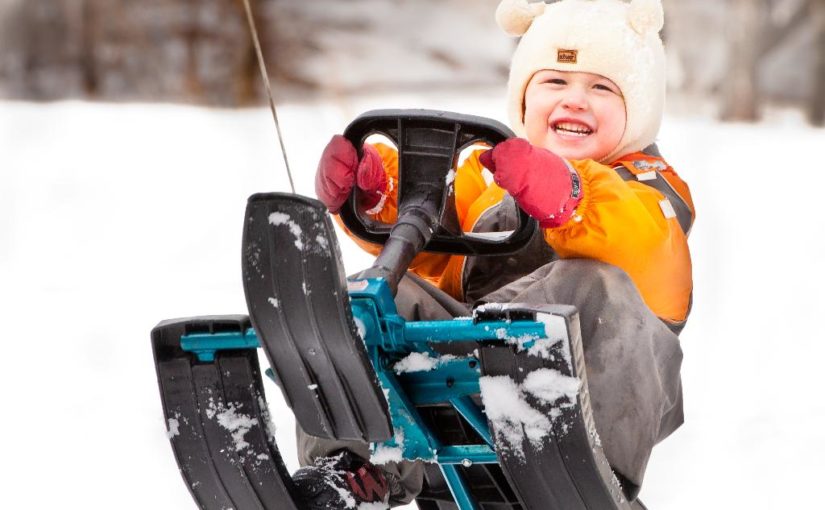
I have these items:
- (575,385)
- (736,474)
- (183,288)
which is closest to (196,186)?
(183,288)

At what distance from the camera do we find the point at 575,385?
157cm

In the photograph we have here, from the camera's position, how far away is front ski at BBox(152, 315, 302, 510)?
5.76ft

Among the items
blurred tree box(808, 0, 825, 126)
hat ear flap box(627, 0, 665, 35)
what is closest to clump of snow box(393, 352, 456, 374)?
hat ear flap box(627, 0, 665, 35)

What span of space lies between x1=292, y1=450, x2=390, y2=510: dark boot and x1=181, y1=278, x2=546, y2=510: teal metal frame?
0.36ft

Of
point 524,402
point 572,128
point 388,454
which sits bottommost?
point 388,454

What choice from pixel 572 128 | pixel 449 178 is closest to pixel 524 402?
pixel 449 178

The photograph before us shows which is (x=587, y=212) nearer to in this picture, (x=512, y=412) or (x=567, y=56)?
(x=512, y=412)

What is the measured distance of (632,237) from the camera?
1791 millimetres

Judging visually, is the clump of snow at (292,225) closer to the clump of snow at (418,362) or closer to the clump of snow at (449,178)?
the clump of snow at (418,362)

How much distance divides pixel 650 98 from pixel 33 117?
4549 millimetres

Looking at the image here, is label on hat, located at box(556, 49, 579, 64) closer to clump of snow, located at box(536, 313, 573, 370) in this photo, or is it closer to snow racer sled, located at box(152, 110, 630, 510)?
snow racer sled, located at box(152, 110, 630, 510)

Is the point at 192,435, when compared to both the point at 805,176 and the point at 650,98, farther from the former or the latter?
the point at 805,176

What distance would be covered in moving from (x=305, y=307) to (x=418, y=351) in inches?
8.2

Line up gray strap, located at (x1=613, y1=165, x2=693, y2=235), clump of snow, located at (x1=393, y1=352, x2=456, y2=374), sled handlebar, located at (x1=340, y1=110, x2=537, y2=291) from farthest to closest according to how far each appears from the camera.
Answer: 1. gray strap, located at (x1=613, y1=165, x2=693, y2=235)
2. sled handlebar, located at (x1=340, y1=110, x2=537, y2=291)
3. clump of snow, located at (x1=393, y1=352, x2=456, y2=374)
